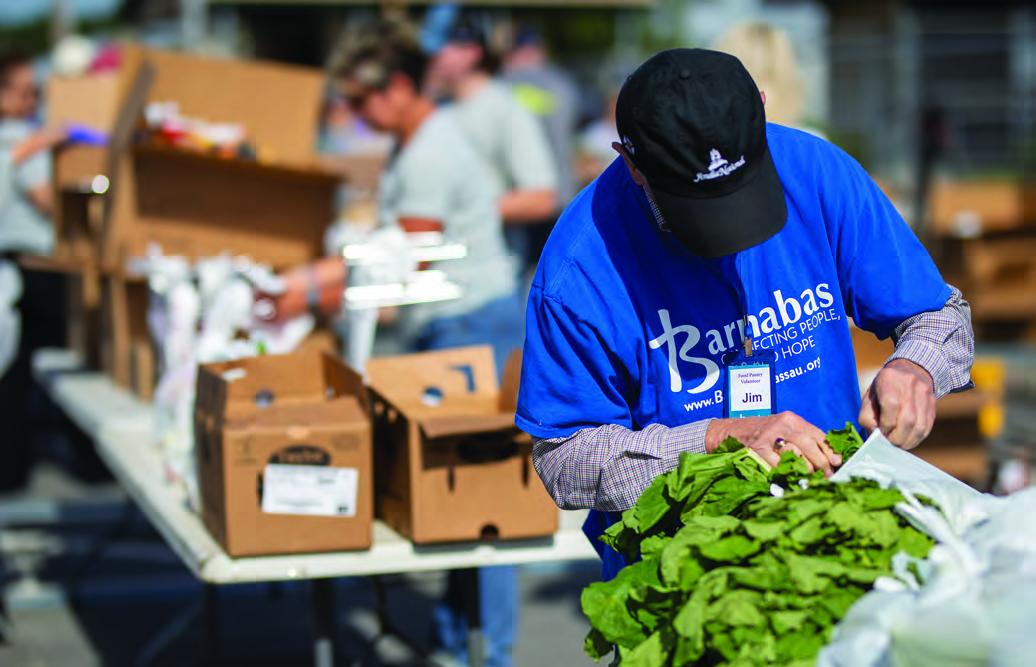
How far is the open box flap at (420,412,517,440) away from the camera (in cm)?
318

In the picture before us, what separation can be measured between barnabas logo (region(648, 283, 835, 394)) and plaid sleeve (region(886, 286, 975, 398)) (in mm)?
157

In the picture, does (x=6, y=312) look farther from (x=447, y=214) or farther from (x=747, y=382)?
(x=747, y=382)

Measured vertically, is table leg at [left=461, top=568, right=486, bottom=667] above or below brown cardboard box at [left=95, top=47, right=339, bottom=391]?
below

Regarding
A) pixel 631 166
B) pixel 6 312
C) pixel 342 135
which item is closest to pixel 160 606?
pixel 6 312

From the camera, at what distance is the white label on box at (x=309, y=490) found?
127 inches

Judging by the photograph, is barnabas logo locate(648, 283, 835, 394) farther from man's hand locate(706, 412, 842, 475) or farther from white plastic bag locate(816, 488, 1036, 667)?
white plastic bag locate(816, 488, 1036, 667)

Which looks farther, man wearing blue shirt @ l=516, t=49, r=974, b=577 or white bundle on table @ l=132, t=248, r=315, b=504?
white bundle on table @ l=132, t=248, r=315, b=504

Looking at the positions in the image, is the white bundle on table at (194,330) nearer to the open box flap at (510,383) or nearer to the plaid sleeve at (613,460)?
the open box flap at (510,383)

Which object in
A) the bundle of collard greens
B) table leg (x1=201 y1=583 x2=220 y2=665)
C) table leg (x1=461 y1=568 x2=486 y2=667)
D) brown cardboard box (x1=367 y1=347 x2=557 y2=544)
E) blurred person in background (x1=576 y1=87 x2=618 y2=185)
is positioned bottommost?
table leg (x1=201 y1=583 x2=220 y2=665)

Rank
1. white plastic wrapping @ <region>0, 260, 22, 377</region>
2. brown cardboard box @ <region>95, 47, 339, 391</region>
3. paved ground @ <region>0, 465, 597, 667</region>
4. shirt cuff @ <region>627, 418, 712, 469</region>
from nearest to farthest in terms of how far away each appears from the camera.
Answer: shirt cuff @ <region>627, 418, 712, 469</region>, paved ground @ <region>0, 465, 597, 667</region>, white plastic wrapping @ <region>0, 260, 22, 377</region>, brown cardboard box @ <region>95, 47, 339, 391</region>

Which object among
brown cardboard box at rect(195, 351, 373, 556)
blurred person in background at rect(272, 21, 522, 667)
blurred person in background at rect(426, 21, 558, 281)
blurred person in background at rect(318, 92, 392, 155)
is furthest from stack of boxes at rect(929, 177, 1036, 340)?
brown cardboard box at rect(195, 351, 373, 556)

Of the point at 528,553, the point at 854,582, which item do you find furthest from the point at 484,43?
the point at 854,582

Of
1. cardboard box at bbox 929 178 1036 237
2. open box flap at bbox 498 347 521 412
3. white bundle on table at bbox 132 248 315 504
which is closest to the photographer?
open box flap at bbox 498 347 521 412

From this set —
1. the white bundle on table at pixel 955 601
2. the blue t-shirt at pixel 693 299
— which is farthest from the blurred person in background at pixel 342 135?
the white bundle on table at pixel 955 601
